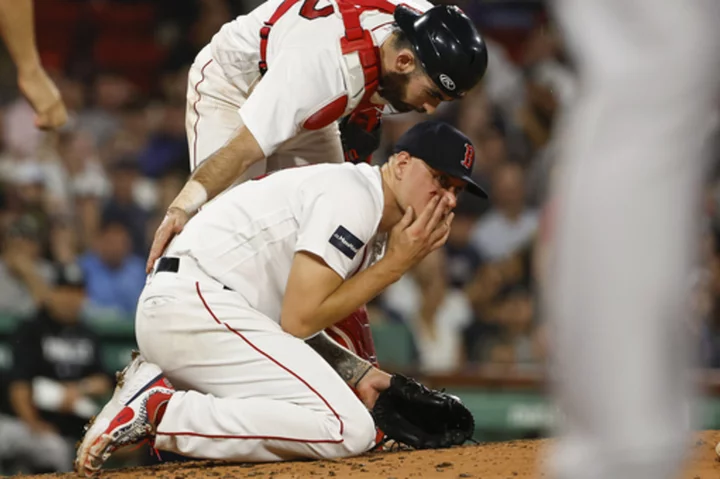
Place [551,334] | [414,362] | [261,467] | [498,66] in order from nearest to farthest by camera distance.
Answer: [551,334] → [261,467] → [414,362] → [498,66]

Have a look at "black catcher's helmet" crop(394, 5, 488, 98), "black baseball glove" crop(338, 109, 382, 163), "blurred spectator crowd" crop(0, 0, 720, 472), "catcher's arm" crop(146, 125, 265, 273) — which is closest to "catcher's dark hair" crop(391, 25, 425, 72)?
"black catcher's helmet" crop(394, 5, 488, 98)

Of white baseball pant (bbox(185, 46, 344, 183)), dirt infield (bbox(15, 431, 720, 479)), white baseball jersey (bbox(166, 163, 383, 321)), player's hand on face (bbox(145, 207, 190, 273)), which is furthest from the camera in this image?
white baseball pant (bbox(185, 46, 344, 183))

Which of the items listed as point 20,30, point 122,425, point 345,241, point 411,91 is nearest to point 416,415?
point 345,241

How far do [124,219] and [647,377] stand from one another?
767cm

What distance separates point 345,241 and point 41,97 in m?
1.38

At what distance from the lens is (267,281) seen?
4055 mm

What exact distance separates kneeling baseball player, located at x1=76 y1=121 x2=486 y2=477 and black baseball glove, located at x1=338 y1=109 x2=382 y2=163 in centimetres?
96

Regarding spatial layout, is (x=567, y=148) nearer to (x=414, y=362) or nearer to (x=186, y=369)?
(x=186, y=369)

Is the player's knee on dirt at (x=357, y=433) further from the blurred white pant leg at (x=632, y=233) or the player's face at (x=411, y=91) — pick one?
the blurred white pant leg at (x=632, y=233)

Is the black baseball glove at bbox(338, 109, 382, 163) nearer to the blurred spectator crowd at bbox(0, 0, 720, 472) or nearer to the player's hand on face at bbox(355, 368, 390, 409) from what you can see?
the player's hand on face at bbox(355, 368, 390, 409)

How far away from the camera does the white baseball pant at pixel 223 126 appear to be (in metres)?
4.96

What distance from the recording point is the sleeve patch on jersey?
378 cm

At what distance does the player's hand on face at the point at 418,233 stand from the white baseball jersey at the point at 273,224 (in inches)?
4.0

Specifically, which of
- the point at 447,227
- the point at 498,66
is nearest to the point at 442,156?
the point at 447,227
